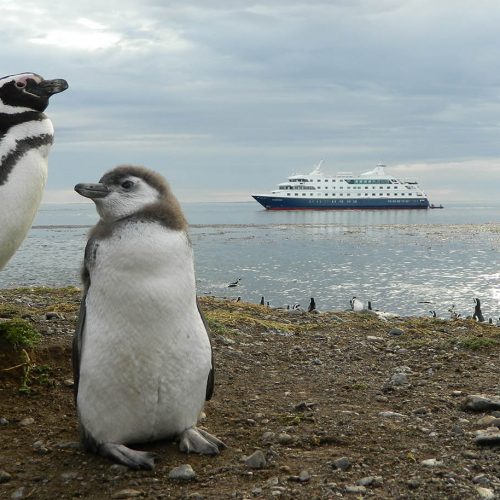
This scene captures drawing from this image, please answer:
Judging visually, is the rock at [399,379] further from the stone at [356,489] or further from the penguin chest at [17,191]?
the penguin chest at [17,191]

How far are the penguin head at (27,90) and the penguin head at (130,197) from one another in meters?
2.64

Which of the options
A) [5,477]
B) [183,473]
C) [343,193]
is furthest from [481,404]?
[343,193]

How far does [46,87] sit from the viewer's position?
20.5 feet

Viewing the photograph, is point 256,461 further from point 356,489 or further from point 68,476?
point 68,476

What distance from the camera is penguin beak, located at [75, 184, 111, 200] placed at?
382cm

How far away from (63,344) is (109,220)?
2.32m

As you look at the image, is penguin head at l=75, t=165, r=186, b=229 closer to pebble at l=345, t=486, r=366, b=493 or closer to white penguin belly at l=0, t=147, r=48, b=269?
pebble at l=345, t=486, r=366, b=493

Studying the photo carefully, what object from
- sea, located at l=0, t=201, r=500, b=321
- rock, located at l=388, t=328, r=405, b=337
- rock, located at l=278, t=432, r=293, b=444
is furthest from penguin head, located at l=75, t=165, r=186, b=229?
sea, located at l=0, t=201, r=500, b=321

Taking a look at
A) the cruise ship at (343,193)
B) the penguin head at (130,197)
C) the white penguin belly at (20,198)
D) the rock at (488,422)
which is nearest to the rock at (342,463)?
the rock at (488,422)

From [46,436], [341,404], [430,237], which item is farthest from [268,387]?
[430,237]

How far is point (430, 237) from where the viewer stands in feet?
203

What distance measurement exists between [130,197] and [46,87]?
2.82m

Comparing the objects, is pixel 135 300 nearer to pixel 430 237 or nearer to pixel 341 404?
pixel 341 404

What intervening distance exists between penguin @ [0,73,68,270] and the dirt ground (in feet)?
3.57
